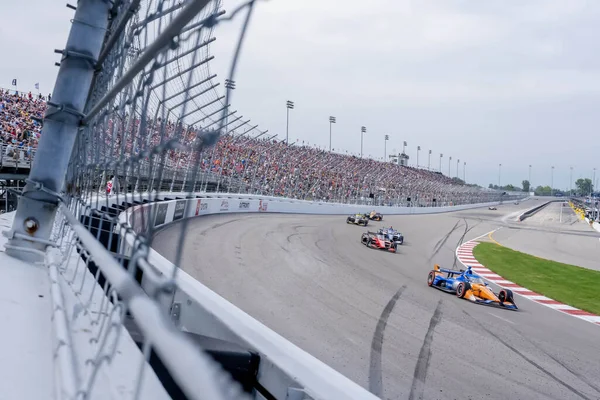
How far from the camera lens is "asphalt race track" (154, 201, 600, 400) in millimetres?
4332

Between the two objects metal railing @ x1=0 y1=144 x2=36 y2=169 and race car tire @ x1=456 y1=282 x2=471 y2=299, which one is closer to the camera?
race car tire @ x1=456 y1=282 x2=471 y2=299

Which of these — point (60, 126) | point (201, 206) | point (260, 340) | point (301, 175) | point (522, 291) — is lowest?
point (522, 291)

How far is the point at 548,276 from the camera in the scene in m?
11.5

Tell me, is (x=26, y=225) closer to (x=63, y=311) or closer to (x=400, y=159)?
(x=63, y=311)

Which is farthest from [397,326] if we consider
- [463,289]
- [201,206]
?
[201,206]

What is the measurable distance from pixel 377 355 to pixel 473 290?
12.1 feet

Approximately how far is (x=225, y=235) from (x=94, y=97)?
846cm

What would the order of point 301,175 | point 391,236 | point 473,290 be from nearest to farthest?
point 473,290 → point 391,236 → point 301,175

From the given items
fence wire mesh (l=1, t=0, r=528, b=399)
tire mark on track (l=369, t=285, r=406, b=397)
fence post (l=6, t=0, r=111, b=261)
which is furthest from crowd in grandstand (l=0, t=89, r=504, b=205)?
tire mark on track (l=369, t=285, r=406, b=397)

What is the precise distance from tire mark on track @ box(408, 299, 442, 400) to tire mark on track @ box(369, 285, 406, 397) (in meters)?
0.27

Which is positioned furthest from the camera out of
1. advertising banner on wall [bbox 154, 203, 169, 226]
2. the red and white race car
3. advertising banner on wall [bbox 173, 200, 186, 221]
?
advertising banner on wall [bbox 173, 200, 186, 221]

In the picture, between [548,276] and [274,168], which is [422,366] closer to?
Result: [548,276]

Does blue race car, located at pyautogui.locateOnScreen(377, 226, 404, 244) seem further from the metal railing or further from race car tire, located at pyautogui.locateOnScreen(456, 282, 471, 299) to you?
the metal railing

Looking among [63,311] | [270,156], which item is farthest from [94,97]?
[270,156]
